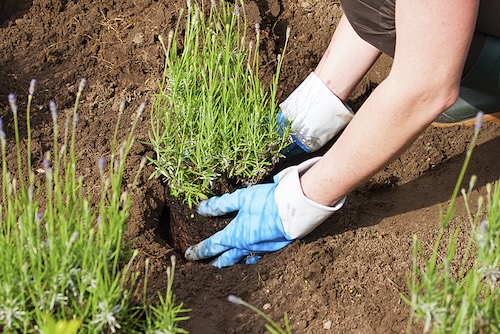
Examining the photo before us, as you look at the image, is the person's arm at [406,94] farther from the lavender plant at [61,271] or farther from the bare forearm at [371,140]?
the lavender plant at [61,271]

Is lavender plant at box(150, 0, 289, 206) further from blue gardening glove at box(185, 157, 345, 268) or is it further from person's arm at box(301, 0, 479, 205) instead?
person's arm at box(301, 0, 479, 205)

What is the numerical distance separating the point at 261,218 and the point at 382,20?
2.56 feet

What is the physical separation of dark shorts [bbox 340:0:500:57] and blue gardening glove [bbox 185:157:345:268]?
0.47 metres

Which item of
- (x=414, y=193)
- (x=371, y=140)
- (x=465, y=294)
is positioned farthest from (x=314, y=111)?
(x=465, y=294)

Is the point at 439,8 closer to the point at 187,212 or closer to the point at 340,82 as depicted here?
the point at 340,82

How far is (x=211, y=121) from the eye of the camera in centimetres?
255

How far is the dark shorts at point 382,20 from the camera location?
2.46 m

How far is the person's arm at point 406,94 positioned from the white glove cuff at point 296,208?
0.04 m

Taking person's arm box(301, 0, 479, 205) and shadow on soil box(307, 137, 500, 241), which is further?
shadow on soil box(307, 137, 500, 241)

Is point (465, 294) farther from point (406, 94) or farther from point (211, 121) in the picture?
point (211, 121)

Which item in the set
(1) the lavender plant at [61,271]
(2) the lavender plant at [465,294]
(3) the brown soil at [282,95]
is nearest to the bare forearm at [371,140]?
(3) the brown soil at [282,95]

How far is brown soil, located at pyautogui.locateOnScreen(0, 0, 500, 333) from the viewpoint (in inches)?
94.0

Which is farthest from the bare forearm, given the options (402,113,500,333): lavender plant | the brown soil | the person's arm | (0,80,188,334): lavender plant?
(0,80,188,334): lavender plant

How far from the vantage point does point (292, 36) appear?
11.4 feet
